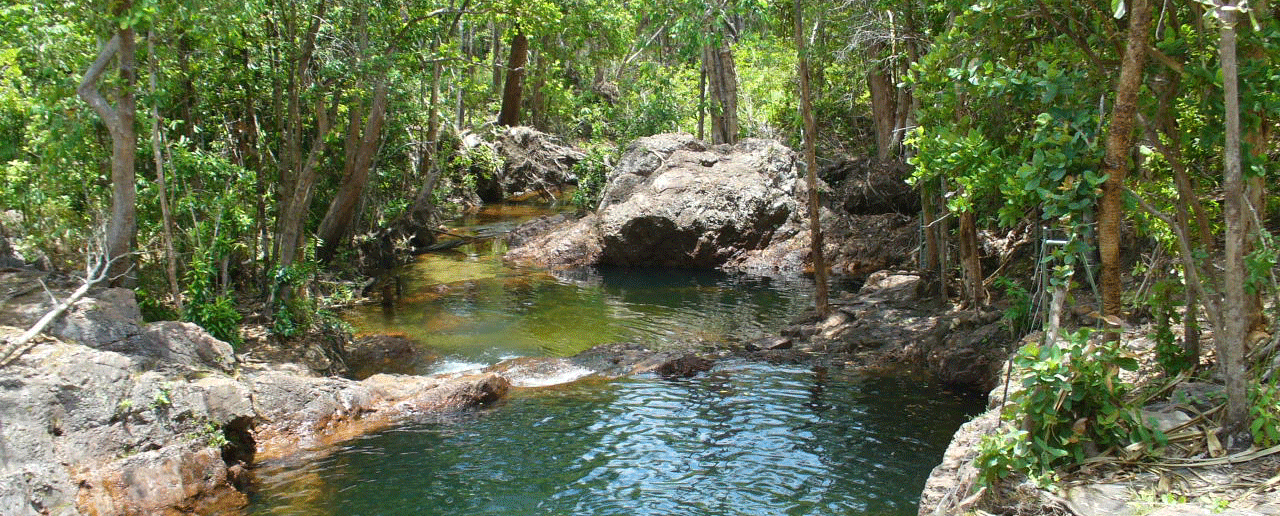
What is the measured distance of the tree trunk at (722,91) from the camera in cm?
2292

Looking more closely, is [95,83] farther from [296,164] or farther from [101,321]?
[296,164]

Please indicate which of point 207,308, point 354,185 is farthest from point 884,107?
point 207,308

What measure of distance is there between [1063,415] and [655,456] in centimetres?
395

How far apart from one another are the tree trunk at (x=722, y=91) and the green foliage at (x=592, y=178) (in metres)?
3.24

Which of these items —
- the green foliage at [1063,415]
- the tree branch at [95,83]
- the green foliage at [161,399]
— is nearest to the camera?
the green foliage at [1063,415]

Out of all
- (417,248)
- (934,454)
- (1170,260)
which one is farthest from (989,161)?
(417,248)

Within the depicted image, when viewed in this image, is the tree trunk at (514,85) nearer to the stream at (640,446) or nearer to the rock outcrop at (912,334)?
the stream at (640,446)

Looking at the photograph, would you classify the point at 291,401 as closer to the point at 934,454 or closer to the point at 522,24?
the point at 934,454

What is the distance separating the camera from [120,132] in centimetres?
887

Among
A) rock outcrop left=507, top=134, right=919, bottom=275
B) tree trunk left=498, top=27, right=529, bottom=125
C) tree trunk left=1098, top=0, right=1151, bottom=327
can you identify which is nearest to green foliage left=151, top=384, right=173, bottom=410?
tree trunk left=1098, top=0, right=1151, bottom=327

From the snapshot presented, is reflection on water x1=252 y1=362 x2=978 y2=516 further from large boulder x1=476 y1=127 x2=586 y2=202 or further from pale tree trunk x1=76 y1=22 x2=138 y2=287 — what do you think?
large boulder x1=476 y1=127 x2=586 y2=202

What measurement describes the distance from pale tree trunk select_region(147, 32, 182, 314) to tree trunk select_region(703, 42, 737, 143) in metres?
15.1

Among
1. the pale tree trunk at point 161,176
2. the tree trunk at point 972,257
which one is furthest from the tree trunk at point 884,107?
the pale tree trunk at point 161,176

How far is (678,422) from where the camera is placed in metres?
9.44
